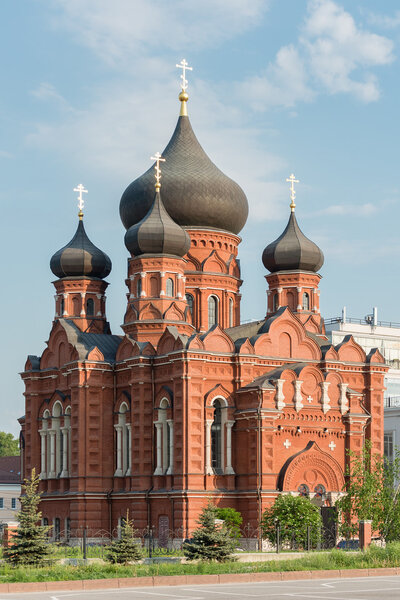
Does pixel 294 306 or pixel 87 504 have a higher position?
pixel 294 306

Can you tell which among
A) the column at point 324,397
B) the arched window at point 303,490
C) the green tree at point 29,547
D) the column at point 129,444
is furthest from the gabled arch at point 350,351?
the green tree at point 29,547

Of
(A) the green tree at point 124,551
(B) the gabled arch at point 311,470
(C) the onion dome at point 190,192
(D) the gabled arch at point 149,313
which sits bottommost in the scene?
(A) the green tree at point 124,551

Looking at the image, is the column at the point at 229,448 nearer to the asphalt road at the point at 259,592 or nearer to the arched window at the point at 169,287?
the arched window at the point at 169,287

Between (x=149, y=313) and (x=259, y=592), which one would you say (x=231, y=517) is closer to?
(x=149, y=313)

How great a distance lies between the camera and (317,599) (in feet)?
59.1

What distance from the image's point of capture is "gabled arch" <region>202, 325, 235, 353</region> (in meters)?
36.8

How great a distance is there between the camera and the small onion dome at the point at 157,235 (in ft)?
131

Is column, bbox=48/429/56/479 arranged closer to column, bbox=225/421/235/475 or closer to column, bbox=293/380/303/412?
column, bbox=225/421/235/475

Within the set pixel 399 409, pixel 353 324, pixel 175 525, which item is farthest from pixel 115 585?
pixel 353 324

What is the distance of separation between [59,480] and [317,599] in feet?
81.3

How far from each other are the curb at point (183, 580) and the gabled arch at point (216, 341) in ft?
46.2

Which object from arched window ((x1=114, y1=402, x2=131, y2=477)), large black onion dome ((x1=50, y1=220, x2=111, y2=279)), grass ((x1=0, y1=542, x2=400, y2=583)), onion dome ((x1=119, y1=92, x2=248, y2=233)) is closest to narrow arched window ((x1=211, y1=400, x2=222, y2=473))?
arched window ((x1=114, y1=402, x2=131, y2=477))

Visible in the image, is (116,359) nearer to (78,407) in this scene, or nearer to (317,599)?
(78,407)

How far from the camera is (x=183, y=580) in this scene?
22406 mm
